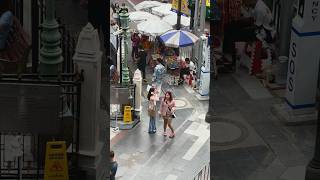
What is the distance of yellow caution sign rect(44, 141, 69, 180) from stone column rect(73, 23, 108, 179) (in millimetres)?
661

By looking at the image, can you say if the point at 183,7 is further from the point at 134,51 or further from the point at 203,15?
the point at 134,51

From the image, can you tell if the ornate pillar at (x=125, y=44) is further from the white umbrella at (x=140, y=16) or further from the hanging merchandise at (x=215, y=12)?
the white umbrella at (x=140, y=16)

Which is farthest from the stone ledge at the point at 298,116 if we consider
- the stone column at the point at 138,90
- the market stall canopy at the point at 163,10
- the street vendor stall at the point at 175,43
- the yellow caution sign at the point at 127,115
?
the market stall canopy at the point at 163,10

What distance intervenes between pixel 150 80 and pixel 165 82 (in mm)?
653

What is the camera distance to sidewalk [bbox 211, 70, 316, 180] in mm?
15469

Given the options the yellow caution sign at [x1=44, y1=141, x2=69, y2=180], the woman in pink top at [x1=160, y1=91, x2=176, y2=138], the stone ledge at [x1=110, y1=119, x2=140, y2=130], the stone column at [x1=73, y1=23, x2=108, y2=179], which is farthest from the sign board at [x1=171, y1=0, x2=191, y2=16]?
the yellow caution sign at [x1=44, y1=141, x2=69, y2=180]

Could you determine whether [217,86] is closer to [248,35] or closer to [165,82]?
[248,35]

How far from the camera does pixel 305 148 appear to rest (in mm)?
16016

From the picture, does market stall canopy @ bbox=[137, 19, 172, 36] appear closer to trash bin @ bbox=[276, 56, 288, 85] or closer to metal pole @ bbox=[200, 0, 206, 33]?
metal pole @ bbox=[200, 0, 206, 33]

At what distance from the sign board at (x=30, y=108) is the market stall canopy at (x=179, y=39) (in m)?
19.4

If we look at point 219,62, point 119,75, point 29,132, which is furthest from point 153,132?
point 29,132

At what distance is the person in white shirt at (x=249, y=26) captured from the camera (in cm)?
2030

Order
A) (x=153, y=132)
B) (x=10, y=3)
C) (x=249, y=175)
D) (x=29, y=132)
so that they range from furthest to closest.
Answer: (x=153, y=132) < (x=10, y=3) < (x=249, y=175) < (x=29, y=132)

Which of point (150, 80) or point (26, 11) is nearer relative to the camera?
point (26, 11)
